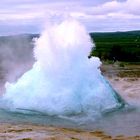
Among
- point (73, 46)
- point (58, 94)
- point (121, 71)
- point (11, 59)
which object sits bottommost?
point (58, 94)

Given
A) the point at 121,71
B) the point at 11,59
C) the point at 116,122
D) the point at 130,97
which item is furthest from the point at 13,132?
the point at 11,59

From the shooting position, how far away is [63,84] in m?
24.1

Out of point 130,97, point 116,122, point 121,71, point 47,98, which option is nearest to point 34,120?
point 47,98

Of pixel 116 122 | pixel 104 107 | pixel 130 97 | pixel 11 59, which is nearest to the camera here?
pixel 116 122

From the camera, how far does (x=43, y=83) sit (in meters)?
24.5

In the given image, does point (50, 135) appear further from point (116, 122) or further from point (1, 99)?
point (1, 99)

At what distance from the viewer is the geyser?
23266 millimetres

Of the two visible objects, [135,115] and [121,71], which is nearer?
[135,115]

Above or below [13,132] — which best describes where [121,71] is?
above

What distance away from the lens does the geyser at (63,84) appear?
76.3 feet

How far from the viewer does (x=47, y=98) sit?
23.4m

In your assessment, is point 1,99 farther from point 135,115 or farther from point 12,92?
point 135,115

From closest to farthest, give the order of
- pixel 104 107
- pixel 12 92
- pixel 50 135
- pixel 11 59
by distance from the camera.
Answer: pixel 50 135
pixel 104 107
pixel 12 92
pixel 11 59

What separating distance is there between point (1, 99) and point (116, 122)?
304 inches
